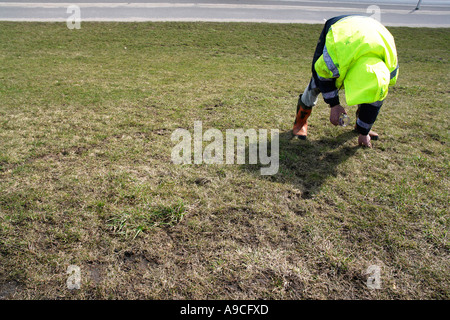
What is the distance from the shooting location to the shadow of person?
295 cm

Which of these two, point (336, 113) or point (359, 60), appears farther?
point (336, 113)

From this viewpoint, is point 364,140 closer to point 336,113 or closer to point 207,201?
point 336,113

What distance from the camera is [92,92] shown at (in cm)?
504

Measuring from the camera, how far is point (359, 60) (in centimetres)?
263

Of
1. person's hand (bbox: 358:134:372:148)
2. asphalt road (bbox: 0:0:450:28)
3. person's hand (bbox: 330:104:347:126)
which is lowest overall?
person's hand (bbox: 358:134:372:148)

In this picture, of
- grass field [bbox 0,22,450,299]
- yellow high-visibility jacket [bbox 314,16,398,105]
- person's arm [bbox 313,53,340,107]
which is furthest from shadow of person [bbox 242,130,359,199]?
yellow high-visibility jacket [bbox 314,16,398,105]

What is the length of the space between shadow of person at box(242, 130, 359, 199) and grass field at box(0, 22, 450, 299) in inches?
0.9

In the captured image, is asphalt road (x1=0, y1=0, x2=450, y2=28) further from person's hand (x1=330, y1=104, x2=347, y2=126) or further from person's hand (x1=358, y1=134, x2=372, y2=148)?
person's hand (x1=330, y1=104, x2=347, y2=126)

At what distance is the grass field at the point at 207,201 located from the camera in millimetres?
1981

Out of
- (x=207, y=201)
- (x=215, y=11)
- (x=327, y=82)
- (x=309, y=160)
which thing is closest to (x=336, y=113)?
(x=327, y=82)

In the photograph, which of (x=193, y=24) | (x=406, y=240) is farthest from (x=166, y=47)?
(x=406, y=240)

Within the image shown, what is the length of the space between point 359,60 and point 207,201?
1.98 metres

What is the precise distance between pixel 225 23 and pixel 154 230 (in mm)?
10690
